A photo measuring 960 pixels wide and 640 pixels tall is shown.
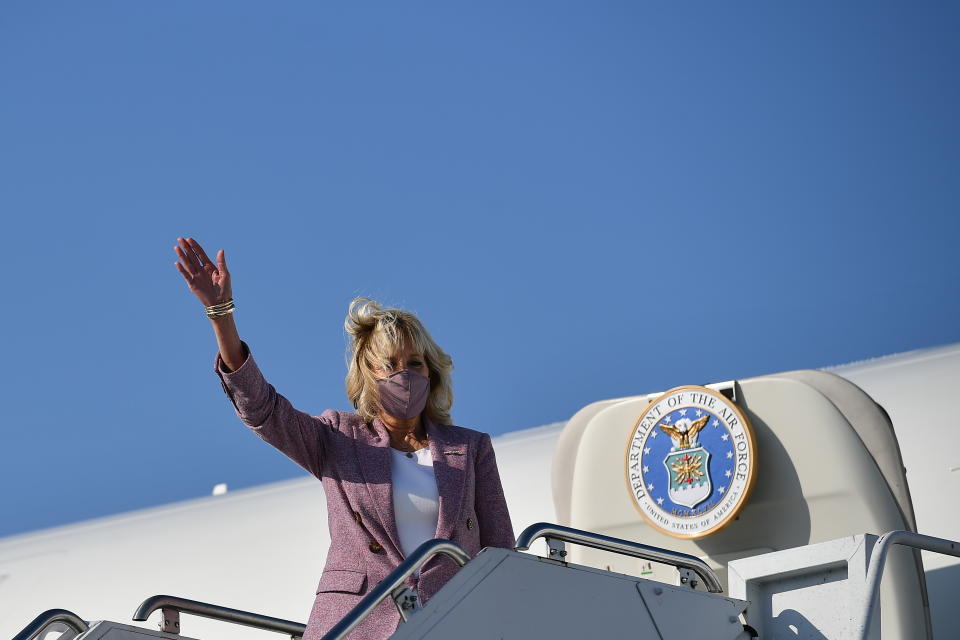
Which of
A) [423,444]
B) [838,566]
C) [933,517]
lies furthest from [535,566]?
[933,517]

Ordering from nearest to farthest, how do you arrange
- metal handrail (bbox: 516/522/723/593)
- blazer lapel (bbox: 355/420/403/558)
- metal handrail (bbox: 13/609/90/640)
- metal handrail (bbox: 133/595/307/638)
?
metal handrail (bbox: 516/522/723/593)
blazer lapel (bbox: 355/420/403/558)
metal handrail (bbox: 13/609/90/640)
metal handrail (bbox: 133/595/307/638)

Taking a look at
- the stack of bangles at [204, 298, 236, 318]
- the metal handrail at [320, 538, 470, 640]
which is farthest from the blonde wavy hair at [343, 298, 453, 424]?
the metal handrail at [320, 538, 470, 640]

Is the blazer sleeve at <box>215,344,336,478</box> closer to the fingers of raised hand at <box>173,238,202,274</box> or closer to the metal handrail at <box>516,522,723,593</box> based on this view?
the fingers of raised hand at <box>173,238,202,274</box>

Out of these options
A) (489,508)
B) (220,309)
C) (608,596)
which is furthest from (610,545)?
(220,309)

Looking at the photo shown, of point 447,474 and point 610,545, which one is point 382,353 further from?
point 610,545

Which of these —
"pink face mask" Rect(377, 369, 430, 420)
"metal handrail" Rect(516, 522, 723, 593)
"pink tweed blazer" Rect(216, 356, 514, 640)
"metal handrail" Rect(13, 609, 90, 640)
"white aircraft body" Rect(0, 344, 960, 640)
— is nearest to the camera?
"metal handrail" Rect(516, 522, 723, 593)

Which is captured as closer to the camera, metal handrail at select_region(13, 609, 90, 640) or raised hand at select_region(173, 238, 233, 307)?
raised hand at select_region(173, 238, 233, 307)

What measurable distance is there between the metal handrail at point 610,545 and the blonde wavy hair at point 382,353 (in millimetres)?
917

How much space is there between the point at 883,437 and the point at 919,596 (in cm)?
92

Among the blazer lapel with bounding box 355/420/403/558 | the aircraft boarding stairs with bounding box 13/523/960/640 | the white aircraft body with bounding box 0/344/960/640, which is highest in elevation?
the blazer lapel with bounding box 355/420/403/558

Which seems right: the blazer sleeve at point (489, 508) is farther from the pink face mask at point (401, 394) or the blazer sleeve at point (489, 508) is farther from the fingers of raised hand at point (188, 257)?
the fingers of raised hand at point (188, 257)

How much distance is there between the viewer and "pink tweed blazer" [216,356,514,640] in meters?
4.48

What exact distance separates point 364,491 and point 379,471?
10cm

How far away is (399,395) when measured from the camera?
493 cm
